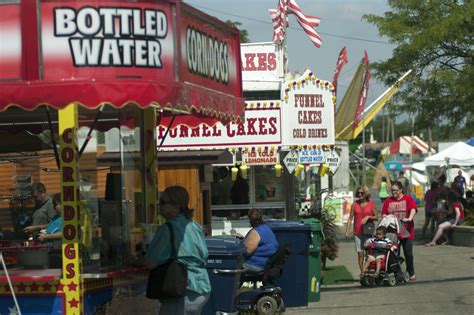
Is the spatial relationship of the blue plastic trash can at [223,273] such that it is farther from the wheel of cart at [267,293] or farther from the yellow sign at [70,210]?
the yellow sign at [70,210]

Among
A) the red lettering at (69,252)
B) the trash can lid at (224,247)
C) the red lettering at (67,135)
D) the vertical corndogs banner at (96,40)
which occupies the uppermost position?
the vertical corndogs banner at (96,40)

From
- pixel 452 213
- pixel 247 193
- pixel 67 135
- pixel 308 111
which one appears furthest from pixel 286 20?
pixel 67 135

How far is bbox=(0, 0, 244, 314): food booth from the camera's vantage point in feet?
23.0

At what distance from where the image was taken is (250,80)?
779 inches

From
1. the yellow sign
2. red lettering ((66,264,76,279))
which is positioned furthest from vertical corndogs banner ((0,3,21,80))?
red lettering ((66,264,76,279))

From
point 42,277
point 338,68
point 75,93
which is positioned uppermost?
point 338,68

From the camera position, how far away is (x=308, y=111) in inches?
755

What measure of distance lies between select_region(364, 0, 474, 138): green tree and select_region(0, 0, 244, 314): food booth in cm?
1611

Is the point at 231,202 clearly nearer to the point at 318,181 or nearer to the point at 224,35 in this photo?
the point at 318,181

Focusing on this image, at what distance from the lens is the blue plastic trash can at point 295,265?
13516mm

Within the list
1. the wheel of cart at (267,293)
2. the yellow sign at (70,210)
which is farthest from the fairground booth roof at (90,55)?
the wheel of cart at (267,293)

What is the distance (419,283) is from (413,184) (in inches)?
1464

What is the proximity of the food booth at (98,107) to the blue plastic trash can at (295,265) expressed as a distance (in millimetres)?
3962

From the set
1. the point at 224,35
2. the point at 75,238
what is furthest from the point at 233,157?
the point at 75,238
